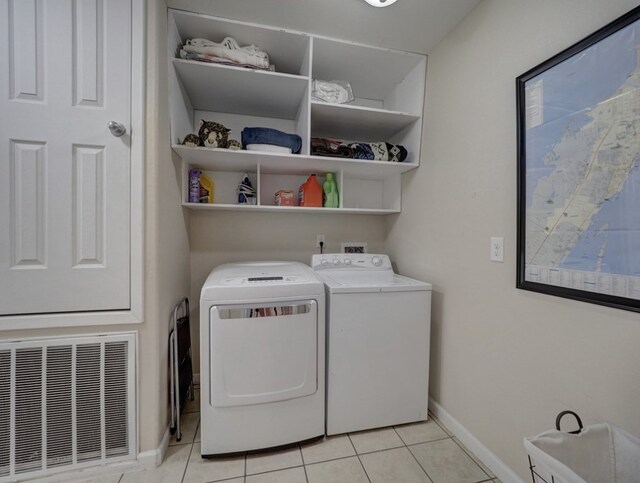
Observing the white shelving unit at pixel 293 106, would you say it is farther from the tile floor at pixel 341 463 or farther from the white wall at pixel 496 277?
the tile floor at pixel 341 463

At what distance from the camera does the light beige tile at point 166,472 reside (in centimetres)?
121

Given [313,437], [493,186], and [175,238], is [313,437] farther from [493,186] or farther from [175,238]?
[493,186]

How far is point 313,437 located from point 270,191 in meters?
1.67

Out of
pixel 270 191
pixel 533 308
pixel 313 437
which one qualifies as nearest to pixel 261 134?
pixel 270 191

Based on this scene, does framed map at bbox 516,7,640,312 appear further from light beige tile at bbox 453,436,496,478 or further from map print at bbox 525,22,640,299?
light beige tile at bbox 453,436,496,478

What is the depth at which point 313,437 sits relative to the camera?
143 cm

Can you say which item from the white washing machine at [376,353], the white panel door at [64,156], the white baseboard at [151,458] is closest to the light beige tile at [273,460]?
the white washing machine at [376,353]

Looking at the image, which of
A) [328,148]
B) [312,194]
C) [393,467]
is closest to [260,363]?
[393,467]

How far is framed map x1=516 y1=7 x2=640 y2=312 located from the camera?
0.81 m

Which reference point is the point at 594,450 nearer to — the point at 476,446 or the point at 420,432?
the point at 476,446

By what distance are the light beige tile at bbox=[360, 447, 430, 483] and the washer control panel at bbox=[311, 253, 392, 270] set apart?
1.09 m

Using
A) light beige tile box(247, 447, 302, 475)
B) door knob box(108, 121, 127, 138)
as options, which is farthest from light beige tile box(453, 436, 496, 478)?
door knob box(108, 121, 127, 138)

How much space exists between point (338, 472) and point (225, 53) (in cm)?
234

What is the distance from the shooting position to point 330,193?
199 cm
